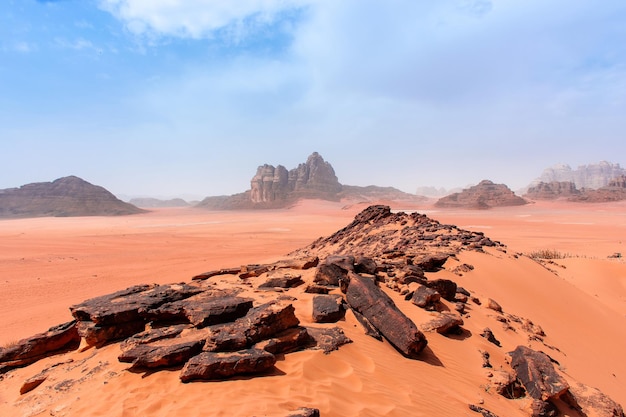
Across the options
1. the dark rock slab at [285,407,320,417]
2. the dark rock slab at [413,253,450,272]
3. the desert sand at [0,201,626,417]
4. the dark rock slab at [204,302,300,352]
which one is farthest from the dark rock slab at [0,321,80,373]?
the dark rock slab at [413,253,450,272]

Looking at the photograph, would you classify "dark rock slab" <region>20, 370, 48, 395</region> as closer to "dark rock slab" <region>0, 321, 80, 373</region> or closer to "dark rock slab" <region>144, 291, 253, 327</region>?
"dark rock slab" <region>0, 321, 80, 373</region>

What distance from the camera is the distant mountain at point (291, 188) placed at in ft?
431

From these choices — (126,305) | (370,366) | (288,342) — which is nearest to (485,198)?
(370,366)

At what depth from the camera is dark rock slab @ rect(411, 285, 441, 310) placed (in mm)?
7211

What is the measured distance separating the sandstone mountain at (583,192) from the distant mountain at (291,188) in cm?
6546

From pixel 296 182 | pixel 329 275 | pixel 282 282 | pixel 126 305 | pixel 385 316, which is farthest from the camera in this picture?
pixel 296 182

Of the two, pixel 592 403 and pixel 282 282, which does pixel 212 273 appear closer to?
pixel 282 282

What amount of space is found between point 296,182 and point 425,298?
136 meters

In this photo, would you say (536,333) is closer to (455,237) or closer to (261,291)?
(261,291)

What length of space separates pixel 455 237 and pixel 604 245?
17.5m

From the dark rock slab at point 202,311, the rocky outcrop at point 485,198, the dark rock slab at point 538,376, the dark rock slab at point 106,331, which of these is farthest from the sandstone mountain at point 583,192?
the dark rock slab at point 106,331

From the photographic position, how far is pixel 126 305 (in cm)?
576

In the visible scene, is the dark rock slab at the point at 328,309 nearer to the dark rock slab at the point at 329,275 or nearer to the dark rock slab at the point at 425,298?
the dark rock slab at the point at 329,275

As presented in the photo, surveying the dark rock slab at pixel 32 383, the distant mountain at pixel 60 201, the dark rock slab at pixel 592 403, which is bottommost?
the dark rock slab at pixel 592 403
